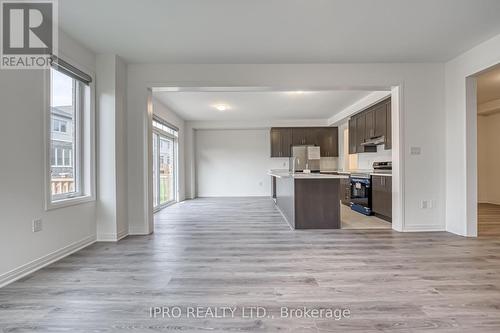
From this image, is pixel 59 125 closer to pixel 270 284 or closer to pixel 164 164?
pixel 270 284

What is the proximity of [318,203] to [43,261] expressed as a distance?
12.1 ft

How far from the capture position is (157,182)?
6.57 metres

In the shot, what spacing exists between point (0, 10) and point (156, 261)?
9.00 feet

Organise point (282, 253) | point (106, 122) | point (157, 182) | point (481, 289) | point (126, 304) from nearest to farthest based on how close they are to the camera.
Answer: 1. point (126, 304)
2. point (481, 289)
3. point (282, 253)
4. point (106, 122)
5. point (157, 182)

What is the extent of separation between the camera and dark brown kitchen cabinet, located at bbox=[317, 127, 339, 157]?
8742mm

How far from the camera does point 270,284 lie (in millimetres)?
2293

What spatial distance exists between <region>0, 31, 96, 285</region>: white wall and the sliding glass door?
340 cm

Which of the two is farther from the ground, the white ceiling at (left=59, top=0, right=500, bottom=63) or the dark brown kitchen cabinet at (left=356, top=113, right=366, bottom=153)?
the white ceiling at (left=59, top=0, right=500, bottom=63)

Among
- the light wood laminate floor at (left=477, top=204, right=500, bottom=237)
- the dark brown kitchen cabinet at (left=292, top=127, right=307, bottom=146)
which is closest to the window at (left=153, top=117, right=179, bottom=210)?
the dark brown kitchen cabinet at (left=292, top=127, right=307, bottom=146)

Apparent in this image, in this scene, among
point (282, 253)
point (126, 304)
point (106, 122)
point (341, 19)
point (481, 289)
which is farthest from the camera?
point (106, 122)

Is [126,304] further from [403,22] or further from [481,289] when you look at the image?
[403,22]

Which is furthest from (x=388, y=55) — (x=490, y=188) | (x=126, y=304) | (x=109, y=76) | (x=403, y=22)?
(x=490, y=188)

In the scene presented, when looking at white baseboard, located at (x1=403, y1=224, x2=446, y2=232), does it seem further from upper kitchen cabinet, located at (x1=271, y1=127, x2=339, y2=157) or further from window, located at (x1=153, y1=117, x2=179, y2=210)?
window, located at (x1=153, y1=117, x2=179, y2=210)

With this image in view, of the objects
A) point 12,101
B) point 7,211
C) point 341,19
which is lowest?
point 7,211
